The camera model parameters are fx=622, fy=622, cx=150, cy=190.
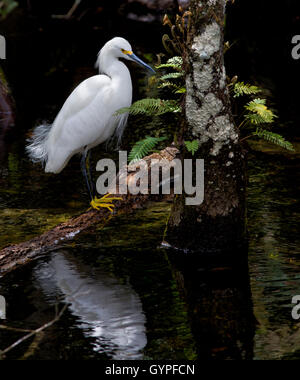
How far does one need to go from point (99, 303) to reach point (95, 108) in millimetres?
2524

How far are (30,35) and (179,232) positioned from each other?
14.7 meters

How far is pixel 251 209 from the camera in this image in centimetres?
603

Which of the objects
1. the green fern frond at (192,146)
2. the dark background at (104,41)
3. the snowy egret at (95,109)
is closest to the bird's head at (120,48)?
the snowy egret at (95,109)

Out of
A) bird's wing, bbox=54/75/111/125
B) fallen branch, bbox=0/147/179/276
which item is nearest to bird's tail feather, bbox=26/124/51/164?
bird's wing, bbox=54/75/111/125

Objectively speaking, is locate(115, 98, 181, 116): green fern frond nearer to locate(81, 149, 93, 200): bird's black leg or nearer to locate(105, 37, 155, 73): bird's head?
locate(105, 37, 155, 73): bird's head

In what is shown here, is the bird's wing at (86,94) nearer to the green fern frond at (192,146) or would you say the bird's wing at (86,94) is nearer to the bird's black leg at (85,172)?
the bird's black leg at (85,172)

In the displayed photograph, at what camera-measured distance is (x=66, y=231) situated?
569 centimetres

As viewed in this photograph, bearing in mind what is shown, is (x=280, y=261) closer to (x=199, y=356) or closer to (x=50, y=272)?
(x=199, y=356)

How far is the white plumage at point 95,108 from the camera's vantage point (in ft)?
21.1

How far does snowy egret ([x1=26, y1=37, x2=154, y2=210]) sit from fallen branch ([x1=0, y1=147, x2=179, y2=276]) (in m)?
0.20

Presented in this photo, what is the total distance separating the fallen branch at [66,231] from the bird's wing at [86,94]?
32.4 inches

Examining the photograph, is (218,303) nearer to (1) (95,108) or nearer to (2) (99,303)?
(2) (99,303)

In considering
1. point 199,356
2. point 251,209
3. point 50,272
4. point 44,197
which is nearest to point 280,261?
point 251,209

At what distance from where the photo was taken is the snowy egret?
642 centimetres
